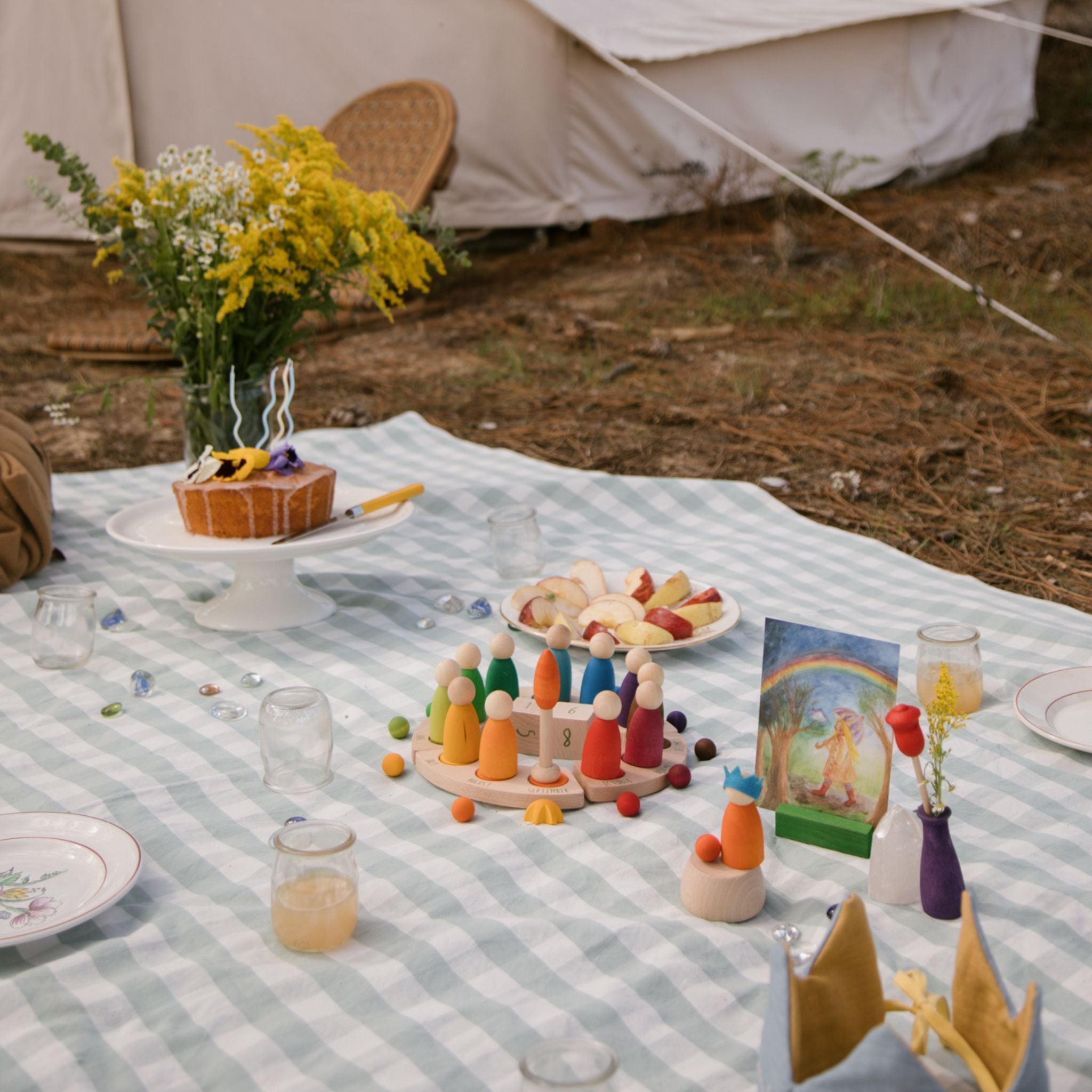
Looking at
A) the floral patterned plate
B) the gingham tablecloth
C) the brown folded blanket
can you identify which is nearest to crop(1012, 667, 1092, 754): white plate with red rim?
the gingham tablecloth

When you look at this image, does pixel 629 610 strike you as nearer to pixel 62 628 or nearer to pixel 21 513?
pixel 62 628

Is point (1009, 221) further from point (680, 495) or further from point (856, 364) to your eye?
point (680, 495)

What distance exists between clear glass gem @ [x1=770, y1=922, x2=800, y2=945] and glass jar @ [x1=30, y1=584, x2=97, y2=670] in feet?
3.85

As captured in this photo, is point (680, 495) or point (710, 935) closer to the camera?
point (710, 935)

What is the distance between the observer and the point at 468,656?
1521 mm

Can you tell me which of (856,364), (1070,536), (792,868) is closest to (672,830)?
(792,868)

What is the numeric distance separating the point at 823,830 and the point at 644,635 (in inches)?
21.6

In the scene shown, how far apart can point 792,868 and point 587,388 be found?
2.86 meters

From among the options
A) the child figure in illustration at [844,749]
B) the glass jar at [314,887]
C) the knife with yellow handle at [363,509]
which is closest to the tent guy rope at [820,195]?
the knife with yellow handle at [363,509]

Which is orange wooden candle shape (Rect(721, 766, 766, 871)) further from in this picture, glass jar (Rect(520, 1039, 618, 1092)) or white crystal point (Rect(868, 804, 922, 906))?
glass jar (Rect(520, 1039, 618, 1092))

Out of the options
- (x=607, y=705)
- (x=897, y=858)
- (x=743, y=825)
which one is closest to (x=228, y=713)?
(x=607, y=705)

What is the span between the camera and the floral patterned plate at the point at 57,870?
124 centimetres

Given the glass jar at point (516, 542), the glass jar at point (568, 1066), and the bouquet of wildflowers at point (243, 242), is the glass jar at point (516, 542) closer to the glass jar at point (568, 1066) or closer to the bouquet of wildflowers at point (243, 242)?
the bouquet of wildflowers at point (243, 242)

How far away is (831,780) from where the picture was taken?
4.58ft
